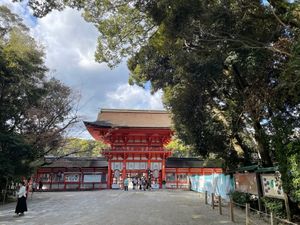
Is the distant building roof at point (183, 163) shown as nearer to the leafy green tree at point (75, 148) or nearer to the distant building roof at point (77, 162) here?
the distant building roof at point (77, 162)

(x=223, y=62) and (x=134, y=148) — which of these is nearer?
(x=223, y=62)

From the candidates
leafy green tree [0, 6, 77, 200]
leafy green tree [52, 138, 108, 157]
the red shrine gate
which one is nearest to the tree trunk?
leafy green tree [0, 6, 77, 200]

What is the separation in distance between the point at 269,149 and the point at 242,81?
2.91 meters

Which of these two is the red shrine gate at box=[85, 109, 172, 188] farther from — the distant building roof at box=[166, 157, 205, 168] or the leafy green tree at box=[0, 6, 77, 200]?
the leafy green tree at box=[0, 6, 77, 200]

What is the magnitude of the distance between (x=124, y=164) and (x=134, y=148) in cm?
182

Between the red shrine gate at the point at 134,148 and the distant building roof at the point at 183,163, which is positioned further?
the distant building roof at the point at 183,163

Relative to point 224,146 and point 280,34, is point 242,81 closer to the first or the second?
point 280,34

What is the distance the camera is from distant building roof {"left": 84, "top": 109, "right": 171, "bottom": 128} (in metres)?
28.3

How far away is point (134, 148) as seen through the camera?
28.4 meters

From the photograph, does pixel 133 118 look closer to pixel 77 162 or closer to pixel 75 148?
pixel 77 162

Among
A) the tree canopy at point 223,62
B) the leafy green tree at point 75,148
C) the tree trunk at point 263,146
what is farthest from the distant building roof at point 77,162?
the tree trunk at point 263,146

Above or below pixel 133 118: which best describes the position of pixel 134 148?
below

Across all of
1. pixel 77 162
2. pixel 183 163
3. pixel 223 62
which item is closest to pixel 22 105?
pixel 77 162

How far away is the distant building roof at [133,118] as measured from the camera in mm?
28266
